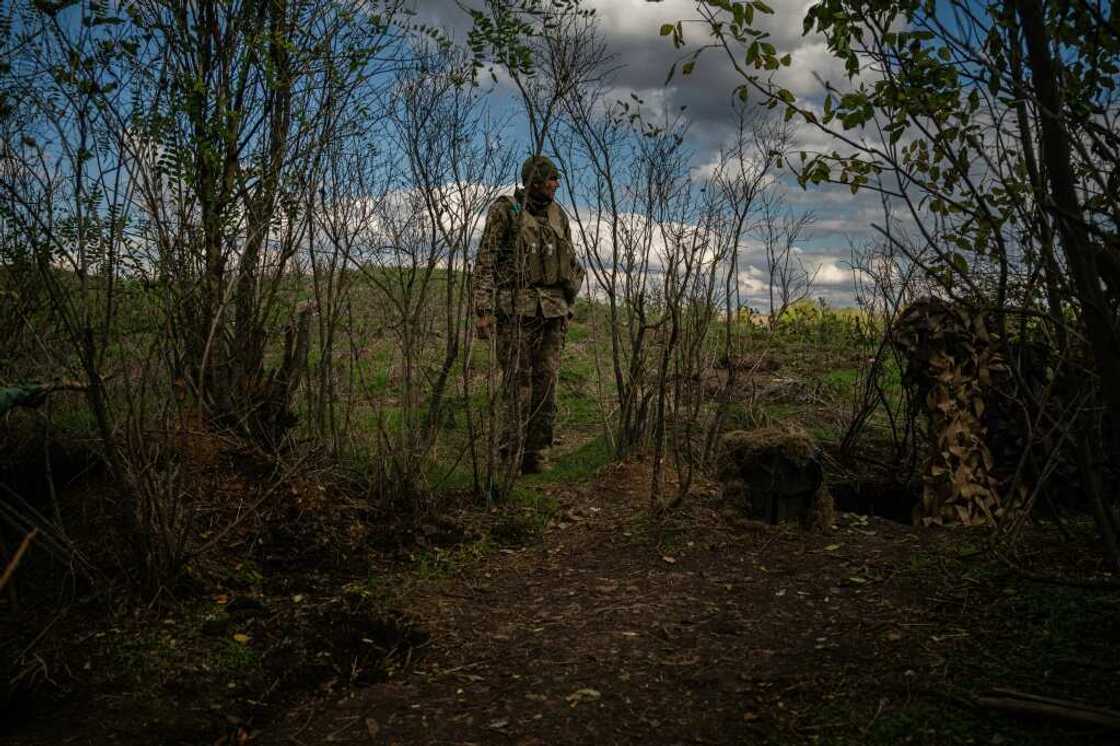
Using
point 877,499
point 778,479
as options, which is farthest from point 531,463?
point 877,499

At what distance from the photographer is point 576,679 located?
329 cm

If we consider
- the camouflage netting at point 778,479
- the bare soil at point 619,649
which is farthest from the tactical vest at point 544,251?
the bare soil at point 619,649

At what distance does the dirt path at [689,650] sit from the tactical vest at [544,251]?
90.7 inches

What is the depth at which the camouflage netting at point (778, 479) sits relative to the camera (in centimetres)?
492

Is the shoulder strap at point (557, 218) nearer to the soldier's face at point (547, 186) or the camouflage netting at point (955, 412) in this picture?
the soldier's face at point (547, 186)

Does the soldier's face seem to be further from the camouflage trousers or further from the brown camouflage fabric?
the camouflage trousers

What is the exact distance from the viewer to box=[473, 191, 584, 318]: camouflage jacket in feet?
19.9

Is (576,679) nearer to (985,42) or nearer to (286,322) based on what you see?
(985,42)

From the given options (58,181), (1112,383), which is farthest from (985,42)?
(58,181)

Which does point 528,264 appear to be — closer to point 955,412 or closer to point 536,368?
point 536,368

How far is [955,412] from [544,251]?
3.15 meters

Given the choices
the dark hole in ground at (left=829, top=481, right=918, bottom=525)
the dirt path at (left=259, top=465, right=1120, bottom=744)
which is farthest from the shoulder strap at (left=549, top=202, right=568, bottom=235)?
the dark hole in ground at (left=829, top=481, right=918, bottom=525)

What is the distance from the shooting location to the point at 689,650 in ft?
11.5

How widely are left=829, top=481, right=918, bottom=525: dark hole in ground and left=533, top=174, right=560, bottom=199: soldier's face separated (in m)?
3.04
